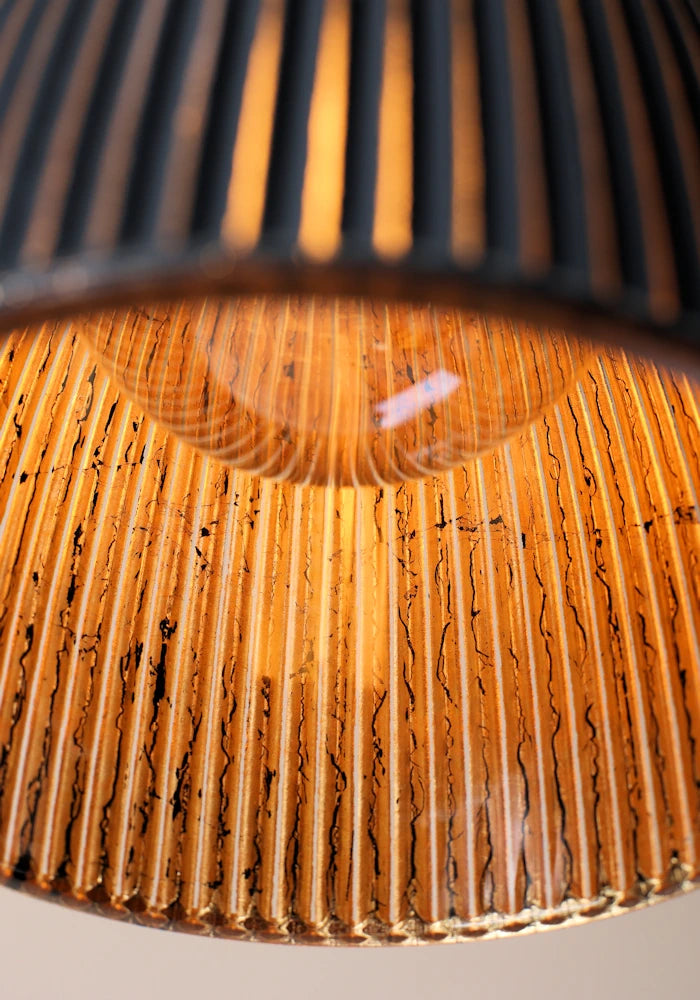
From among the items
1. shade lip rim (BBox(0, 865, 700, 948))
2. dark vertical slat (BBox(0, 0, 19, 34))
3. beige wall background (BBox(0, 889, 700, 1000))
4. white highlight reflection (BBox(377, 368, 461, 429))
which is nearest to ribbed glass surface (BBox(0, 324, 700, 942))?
shade lip rim (BBox(0, 865, 700, 948))

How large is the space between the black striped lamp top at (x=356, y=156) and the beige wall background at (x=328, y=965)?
1.14 m

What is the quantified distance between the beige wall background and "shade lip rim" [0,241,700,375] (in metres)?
1.14

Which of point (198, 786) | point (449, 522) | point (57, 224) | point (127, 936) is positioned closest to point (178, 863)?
point (198, 786)

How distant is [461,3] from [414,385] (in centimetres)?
22

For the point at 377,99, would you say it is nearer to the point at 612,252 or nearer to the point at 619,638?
the point at 612,252

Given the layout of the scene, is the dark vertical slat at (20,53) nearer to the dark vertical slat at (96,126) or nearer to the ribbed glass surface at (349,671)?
the dark vertical slat at (96,126)

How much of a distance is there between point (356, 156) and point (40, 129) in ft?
0.25

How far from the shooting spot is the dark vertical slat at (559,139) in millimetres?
211

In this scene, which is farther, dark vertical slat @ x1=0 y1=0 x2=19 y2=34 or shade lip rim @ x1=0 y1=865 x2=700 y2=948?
shade lip rim @ x1=0 y1=865 x2=700 y2=948

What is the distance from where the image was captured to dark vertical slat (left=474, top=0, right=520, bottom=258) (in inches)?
8.3

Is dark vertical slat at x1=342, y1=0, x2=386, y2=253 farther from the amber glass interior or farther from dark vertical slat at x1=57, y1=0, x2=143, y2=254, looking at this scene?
the amber glass interior

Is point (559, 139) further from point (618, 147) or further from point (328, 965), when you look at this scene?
point (328, 965)

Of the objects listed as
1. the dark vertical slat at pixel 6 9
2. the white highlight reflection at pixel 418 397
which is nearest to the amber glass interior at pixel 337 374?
the white highlight reflection at pixel 418 397

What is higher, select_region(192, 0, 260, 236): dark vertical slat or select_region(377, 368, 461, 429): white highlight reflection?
select_region(377, 368, 461, 429): white highlight reflection
